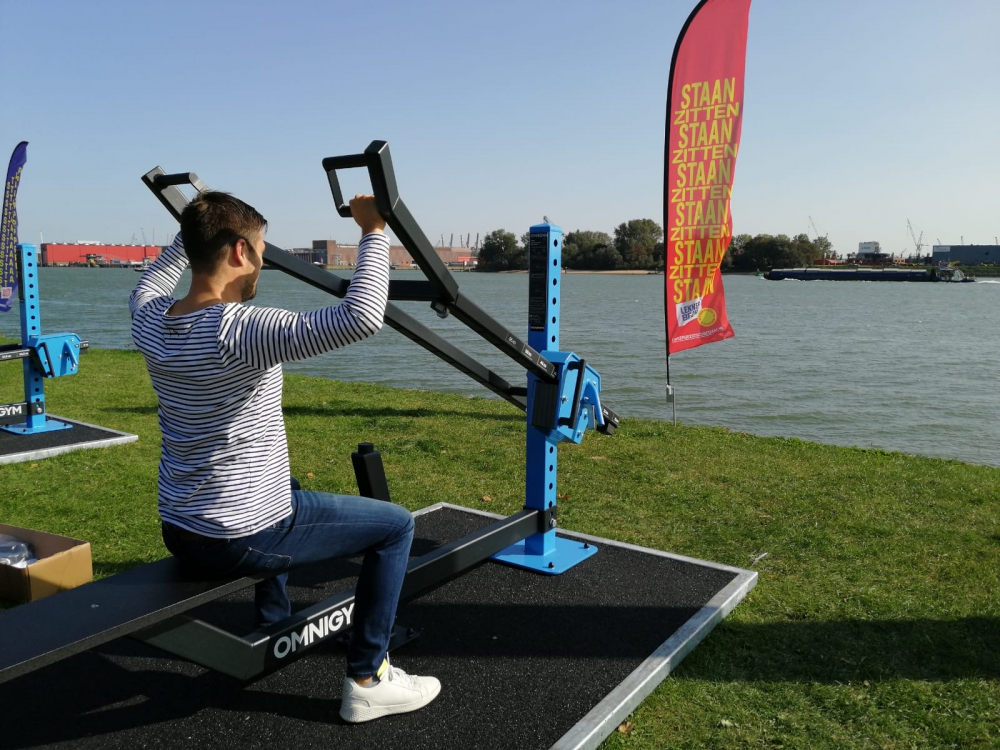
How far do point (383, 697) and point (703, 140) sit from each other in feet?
19.1

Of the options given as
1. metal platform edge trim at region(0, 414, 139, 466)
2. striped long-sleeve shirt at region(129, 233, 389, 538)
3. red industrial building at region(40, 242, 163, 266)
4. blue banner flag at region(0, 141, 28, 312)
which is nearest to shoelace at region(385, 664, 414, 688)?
striped long-sleeve shirt at region(129, 233, 389, 538)

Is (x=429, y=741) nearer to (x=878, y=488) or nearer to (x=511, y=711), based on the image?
(x=511, y=711)

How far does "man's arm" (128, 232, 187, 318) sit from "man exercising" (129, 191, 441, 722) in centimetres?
1

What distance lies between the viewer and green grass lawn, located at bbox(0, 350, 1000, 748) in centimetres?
290

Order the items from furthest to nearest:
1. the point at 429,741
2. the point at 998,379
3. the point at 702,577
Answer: the point at 998,379 < the point at 702,577 < the point at 429,741

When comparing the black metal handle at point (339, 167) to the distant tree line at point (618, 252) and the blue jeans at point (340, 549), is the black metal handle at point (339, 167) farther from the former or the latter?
the distant tree line at point (618, 252)

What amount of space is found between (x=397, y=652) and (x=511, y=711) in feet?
2.10

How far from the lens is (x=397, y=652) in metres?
3.27

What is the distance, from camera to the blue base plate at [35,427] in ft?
23.2

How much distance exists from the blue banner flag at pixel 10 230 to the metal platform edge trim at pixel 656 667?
7.49 m

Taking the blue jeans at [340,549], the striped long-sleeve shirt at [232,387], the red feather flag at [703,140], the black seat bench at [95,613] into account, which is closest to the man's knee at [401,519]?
the blue jeans at [340,549]

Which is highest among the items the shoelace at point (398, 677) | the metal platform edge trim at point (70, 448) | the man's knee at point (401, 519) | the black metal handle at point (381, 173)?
the black metal handle at point (381, 173)

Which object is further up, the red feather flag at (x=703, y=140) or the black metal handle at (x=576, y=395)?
the red feather flag at (x=703, y=140)

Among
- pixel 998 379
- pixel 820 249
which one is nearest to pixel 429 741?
pixel 998 379
